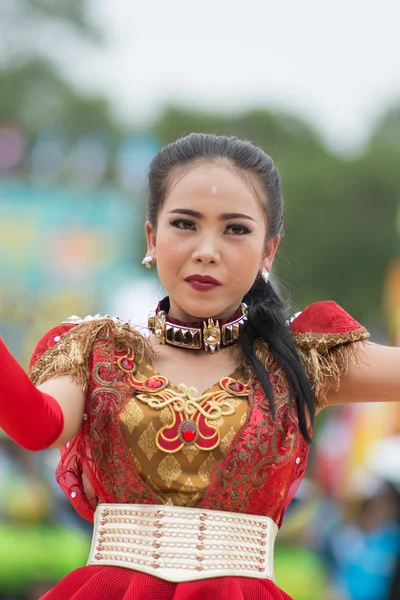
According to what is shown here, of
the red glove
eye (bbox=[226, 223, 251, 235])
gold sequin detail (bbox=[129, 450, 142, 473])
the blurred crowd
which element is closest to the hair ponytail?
eye (bbox=[226, 223, 251, 235])

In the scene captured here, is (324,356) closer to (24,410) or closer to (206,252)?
(206,252)

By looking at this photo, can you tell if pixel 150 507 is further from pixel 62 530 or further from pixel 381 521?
pixel 62 530

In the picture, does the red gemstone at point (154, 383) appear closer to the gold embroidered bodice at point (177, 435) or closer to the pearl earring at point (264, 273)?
the gold embroidered bodice at point (177, 435)

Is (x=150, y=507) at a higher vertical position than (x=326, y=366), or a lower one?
lower

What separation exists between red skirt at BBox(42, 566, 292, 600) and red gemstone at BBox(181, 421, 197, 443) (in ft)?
1.01

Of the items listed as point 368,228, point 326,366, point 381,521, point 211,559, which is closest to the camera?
point 211,559

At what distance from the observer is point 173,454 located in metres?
2.61

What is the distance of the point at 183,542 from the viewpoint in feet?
8.46

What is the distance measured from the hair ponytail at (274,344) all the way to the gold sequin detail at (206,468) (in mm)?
187

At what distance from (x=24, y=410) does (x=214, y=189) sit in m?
0.72

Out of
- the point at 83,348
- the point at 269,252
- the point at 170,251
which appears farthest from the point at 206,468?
the point at 269,252

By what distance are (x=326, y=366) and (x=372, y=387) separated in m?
0.12

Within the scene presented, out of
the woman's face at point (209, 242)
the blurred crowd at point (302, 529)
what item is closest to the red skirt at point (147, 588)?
the woman's face at point (209, 242)

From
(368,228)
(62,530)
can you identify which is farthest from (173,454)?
(368,228)
